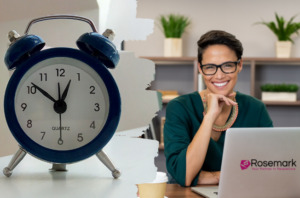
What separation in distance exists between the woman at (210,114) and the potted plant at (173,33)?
2.26 metres

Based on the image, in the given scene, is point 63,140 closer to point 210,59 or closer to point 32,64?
point 32,64

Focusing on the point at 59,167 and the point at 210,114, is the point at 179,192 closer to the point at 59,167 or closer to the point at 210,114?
the point at 210,114

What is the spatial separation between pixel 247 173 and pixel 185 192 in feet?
1.40

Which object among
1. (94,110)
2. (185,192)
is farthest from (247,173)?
(94,110)

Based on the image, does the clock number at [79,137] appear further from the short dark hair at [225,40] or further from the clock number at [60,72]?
the short dark hair at [225,40]

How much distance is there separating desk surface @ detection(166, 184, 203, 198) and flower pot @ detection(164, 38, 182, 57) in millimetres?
2888

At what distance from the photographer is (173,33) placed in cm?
446

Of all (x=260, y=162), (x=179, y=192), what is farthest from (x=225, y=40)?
(x=260, y=162)

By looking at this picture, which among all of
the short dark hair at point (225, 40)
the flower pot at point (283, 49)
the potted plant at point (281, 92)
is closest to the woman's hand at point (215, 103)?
the short dark hair at point (225, 40)

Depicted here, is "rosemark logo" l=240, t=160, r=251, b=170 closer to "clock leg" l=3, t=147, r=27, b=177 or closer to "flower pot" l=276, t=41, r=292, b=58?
"clock leg" l=3, t=147, r=27, b=177

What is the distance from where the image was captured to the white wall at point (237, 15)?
15.1 ft

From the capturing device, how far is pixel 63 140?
56 centimetres

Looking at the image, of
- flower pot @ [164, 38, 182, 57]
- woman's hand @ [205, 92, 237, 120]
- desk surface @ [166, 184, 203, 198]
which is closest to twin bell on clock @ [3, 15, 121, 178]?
desk surface @ [166, 184, 203, 198]

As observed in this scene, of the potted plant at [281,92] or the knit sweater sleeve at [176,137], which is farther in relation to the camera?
the potted plant at [281,92]
